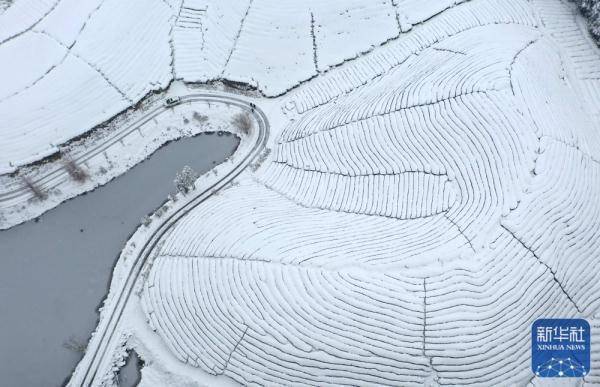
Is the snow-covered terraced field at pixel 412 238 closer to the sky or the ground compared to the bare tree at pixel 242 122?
closer to the ground

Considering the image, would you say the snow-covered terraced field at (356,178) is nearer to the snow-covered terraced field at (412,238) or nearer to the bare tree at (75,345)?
the snow-covered terraced field at (412,238)

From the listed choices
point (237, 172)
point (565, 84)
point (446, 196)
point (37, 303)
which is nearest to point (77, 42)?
point (237, 172)

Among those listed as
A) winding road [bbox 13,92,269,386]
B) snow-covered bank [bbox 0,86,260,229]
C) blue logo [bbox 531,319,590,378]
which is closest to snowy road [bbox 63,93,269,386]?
winding road [bbox 13,92,269,386]

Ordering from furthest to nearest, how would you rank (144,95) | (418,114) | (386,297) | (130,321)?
1. (144,95)
2. (418,114)
3. (130,321)
4. (386,297)

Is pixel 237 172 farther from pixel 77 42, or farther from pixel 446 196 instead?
pixel 77 42

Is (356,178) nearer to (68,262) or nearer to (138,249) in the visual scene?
(138,249)

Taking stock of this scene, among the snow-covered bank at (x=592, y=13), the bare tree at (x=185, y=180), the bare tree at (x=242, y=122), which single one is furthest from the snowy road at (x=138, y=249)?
the snow-covered bank at (x=592, y=13)

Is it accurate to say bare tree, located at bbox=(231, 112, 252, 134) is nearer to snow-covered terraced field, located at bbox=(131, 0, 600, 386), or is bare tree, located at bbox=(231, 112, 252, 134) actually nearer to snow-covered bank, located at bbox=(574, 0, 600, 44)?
snow-covered terraced field, located at bbox=(131, 0, 600, 386)

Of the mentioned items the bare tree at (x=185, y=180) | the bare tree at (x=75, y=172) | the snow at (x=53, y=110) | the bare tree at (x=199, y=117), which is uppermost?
the bare tree at (x=199, y=117)
